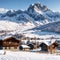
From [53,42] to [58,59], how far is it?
36.1 m

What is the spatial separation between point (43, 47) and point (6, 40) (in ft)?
48.3

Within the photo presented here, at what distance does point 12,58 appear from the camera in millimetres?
42594

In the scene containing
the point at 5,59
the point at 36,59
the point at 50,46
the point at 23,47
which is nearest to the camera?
the point at 5,59

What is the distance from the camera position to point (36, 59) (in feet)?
145

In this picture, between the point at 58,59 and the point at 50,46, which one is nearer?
the point at 58,59

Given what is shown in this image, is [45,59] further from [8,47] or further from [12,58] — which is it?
[8,47]

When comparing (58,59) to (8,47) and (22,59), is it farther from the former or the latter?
(8,47)

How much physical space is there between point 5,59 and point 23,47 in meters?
52.3

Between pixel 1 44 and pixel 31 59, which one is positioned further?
pixel 1 44

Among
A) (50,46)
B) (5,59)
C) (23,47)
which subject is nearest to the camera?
(5,59)

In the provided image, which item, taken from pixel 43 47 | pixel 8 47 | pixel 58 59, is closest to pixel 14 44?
pixel 8 47

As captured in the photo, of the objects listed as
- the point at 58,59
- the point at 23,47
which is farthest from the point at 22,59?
the point at 23,47

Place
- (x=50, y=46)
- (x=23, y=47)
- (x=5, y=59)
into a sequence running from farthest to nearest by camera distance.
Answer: (x=23, y=47) < (x=50, y=46) < (x=5, y=59)

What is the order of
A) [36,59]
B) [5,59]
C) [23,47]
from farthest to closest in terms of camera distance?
1. [23,47]
2. [36,59]
3. [5,59]
